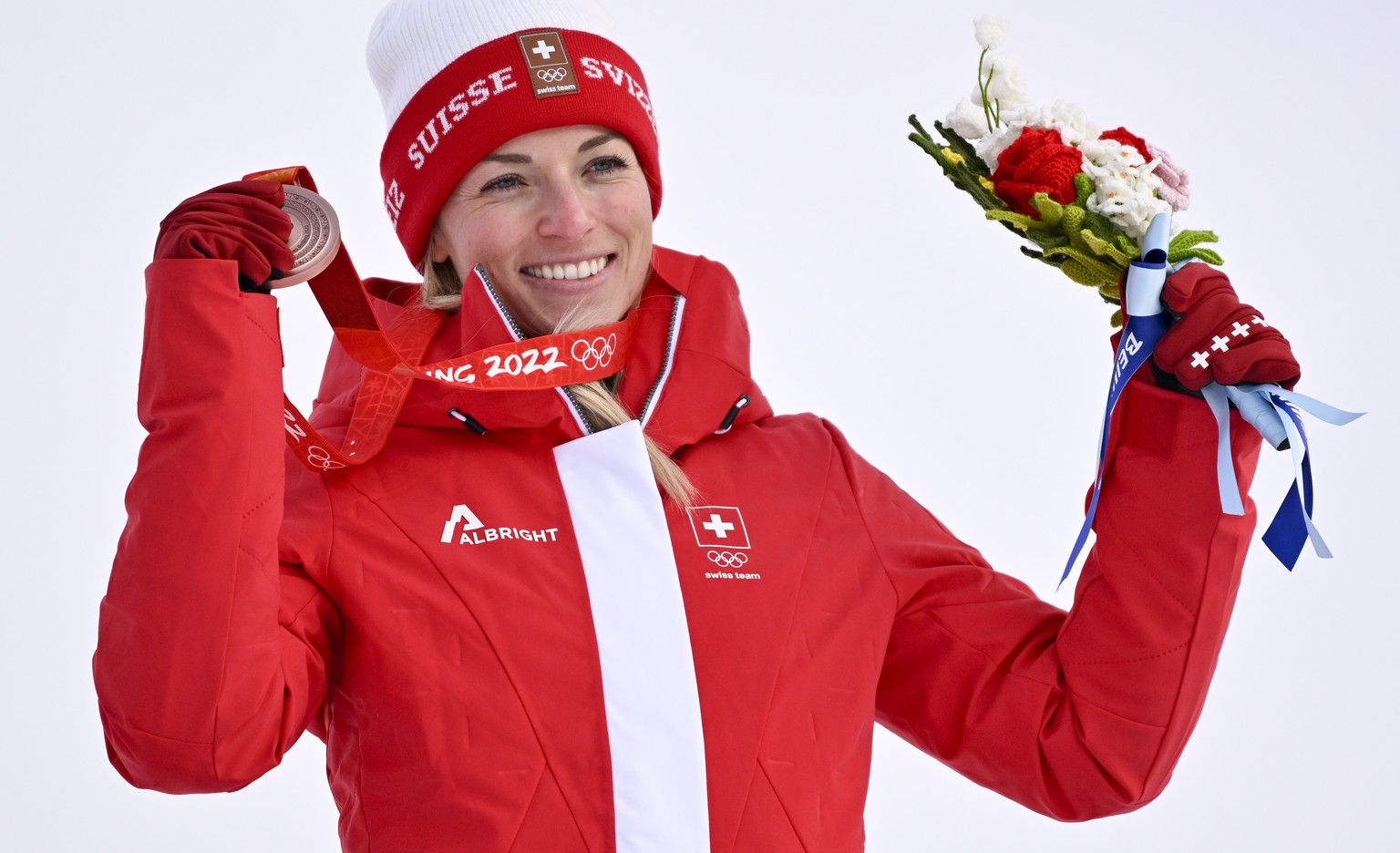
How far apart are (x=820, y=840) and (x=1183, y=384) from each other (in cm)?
77

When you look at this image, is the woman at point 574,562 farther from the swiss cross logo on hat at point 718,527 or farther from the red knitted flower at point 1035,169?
the red knitted flower at point 1035,169

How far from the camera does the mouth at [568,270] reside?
7.68 feet

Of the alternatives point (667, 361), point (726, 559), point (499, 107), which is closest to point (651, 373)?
point (667, 361)

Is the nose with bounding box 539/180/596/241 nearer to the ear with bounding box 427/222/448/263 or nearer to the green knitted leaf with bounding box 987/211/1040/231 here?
the ear with bounding box 427/222/448/263

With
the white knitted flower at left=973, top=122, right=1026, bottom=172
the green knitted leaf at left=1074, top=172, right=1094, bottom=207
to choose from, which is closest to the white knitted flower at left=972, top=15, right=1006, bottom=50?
the white knitted flower at left=973, top=122, right=1026, bottom=172

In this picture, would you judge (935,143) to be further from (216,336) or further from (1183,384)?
(216,336)

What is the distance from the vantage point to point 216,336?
1836 millimetres

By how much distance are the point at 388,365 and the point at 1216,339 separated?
3.60ft

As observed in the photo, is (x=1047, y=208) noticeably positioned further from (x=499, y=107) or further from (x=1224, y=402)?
(x=499, y=107)

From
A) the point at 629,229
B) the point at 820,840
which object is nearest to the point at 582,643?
the point at 820,840

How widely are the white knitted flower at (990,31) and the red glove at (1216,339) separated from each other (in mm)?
414

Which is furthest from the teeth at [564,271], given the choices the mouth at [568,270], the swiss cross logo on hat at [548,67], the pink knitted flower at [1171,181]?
the pink knitted flower at [1171,181]

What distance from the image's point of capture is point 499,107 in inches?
90.3

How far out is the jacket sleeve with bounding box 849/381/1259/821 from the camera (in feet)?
7.00
